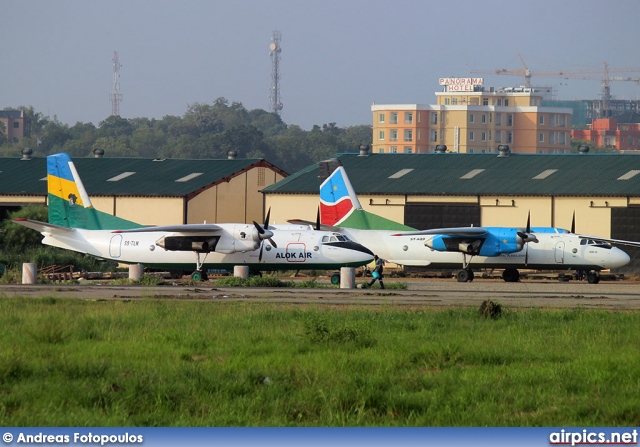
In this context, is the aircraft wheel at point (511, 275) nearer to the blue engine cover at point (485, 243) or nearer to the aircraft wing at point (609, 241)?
the blue engine cover at point (485, 243)

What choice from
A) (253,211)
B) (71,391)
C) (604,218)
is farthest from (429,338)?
(253,211)

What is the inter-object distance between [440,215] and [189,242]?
19.2 m

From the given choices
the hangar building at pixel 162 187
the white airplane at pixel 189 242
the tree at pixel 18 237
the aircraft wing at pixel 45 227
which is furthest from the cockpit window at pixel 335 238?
the tree at pixel 18 237

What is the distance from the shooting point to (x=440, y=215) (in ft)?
214

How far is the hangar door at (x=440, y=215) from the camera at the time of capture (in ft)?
212

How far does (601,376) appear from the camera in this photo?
63.7 feet

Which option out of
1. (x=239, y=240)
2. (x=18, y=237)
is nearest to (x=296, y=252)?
(x=239, y=240)

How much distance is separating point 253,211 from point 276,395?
57.2m

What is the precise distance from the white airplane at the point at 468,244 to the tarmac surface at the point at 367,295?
711 centimetres

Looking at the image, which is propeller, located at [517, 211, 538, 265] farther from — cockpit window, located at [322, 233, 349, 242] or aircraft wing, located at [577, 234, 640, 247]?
cockpit window, located at [322, 233, 349, 242]

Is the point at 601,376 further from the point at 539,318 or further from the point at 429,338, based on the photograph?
the point at 539,318

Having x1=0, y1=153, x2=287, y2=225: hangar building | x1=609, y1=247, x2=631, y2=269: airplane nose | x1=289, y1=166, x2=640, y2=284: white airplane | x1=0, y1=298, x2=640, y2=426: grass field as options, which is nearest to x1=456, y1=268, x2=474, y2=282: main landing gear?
x1=289, y1=166, x2=640, y2=284: white airplane

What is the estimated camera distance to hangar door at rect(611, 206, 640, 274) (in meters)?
59.8

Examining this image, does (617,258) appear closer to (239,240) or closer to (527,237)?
(527,237)
